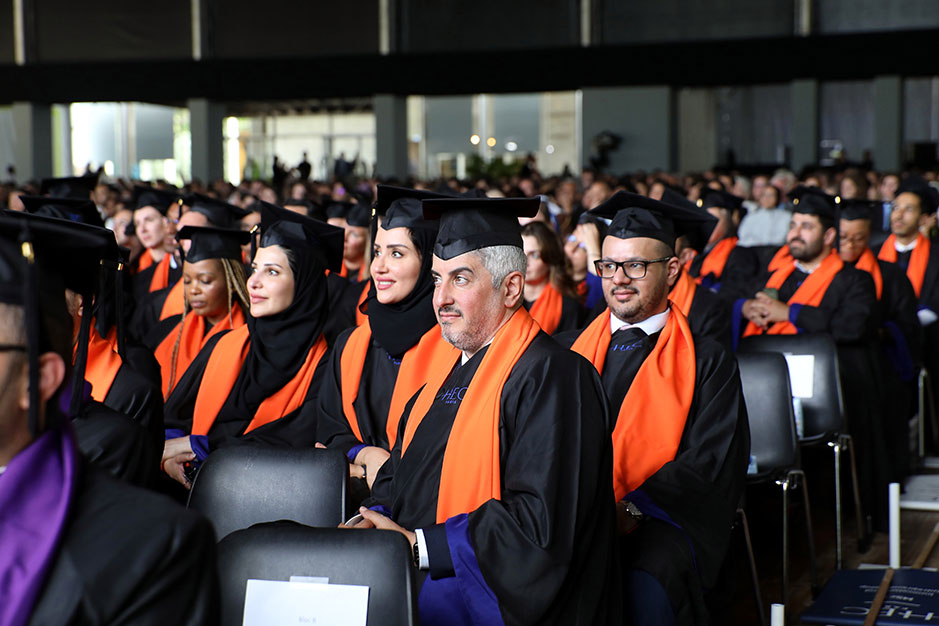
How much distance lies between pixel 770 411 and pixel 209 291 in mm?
2771

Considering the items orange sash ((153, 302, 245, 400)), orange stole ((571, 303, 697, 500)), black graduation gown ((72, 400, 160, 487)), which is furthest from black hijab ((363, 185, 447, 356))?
black graduation gown ((72, 400, 160, 487))

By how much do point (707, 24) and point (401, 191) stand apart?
18723mm

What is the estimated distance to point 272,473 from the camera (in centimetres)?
355

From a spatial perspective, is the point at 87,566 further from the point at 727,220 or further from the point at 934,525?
the point at 727,220

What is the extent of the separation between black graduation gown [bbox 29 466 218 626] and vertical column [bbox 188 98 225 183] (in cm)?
2322

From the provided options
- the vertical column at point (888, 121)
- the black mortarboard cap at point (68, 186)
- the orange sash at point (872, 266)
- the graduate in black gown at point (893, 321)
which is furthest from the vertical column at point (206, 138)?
the orange sash at point (872, 266)

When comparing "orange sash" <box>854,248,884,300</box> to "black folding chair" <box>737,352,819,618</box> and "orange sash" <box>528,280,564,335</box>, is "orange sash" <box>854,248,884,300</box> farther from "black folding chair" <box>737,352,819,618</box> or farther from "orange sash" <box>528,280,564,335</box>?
"black folding chair" <box>737,352,819,618</box>

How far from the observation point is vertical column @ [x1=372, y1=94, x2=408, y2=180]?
2298cm

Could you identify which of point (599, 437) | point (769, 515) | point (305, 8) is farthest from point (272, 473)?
point (305, 8)

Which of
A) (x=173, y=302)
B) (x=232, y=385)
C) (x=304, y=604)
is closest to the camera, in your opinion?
(x=304, y=604)

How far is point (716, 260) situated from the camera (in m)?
9.10

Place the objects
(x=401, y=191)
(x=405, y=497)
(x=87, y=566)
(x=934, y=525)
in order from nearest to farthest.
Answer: (x=87, y=566)
(x=405, y=497)
(x=401, y=191)
(x=934, y=525)

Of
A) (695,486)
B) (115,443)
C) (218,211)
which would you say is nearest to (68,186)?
A: (218,211)

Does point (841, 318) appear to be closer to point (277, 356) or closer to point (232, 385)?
point (277, 356)
